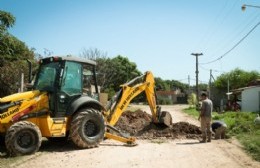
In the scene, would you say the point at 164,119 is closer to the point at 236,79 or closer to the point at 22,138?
the point at 22,138

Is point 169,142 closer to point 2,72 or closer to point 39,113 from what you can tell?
point 39,113

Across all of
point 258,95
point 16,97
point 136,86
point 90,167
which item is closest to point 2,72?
point 136,86

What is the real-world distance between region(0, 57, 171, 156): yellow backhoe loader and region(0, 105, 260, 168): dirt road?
501mm

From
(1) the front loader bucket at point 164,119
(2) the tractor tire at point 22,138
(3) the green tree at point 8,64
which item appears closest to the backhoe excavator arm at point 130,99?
(1) the front loader bucket at point 164,119

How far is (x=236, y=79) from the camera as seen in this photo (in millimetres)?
67938

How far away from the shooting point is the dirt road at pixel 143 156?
9914mm

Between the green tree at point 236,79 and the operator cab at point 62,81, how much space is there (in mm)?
56745

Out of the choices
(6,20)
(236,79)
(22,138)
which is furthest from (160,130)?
(236,79)

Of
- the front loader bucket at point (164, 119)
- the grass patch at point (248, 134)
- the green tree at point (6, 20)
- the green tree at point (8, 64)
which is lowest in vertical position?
the grass patch at point (248, 134)

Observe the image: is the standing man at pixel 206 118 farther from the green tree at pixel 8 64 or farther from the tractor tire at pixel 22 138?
the green tree at pixel 8 64

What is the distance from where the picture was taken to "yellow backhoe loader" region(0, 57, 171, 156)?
11.1 meters

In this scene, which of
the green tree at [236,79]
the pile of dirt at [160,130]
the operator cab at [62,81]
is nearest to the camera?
the operator cab at [62,81]

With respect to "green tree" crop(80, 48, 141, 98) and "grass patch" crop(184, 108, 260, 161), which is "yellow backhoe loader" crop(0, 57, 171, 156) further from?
"green tree" crop(80, 48, 141, 98)

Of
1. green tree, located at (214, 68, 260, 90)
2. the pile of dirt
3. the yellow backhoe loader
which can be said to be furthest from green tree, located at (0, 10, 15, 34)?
green tree, located at (214, 68, 260, 90)
